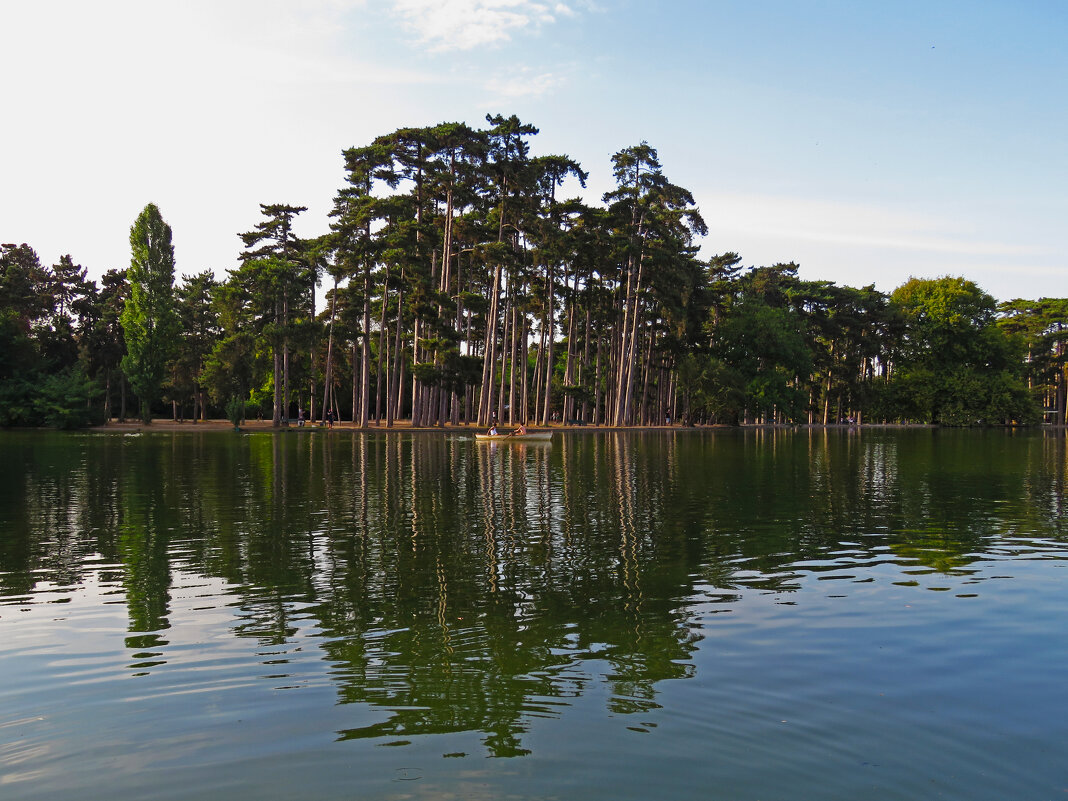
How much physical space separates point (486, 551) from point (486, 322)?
7405 centimetres

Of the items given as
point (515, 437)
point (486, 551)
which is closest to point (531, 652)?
point (486, 551)

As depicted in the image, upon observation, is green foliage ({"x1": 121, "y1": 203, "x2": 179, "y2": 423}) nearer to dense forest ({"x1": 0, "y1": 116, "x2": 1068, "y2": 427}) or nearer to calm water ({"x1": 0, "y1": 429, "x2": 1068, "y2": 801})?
dense forest ({"x1": 0, "y1": 116, "x2": 1068, "y2": 427})

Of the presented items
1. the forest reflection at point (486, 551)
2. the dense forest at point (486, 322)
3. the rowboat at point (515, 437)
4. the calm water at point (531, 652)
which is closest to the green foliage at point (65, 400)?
the dense forest at point (486, 322)

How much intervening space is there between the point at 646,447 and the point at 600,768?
154ft

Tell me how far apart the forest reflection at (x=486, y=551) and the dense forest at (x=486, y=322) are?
1624 inches

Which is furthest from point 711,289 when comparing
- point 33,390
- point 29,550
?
point 29,550

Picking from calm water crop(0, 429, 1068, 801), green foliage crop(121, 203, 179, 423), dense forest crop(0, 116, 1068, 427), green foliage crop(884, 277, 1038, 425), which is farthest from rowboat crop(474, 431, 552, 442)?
green foliage crop(884, 277, 1038, 425)

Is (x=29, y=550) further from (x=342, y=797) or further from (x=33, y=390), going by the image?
(x=33, y=390)

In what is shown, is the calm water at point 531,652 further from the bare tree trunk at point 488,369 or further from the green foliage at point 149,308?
the green foliage at point 149,308

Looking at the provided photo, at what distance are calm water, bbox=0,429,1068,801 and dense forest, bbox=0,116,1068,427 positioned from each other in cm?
5183

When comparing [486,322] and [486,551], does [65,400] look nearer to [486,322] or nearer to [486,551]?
[486,322]

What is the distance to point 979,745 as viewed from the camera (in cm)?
694

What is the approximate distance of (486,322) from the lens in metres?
89.2

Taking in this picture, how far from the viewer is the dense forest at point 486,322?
73.6 meters
